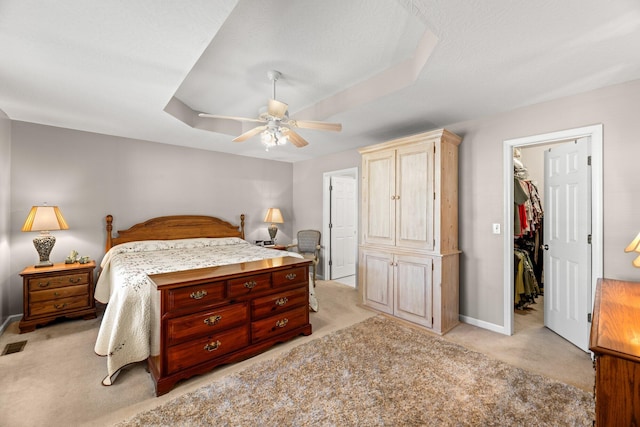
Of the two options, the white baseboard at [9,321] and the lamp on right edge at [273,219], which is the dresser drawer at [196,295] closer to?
the white baseboard at [9,321]

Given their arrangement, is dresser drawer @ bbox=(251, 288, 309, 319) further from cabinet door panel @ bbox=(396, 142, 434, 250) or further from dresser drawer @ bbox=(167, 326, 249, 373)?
cabinet door panel @ bbox=(396, 142, 434, 250)

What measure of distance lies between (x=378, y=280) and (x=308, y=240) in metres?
2.00

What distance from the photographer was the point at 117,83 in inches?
92.1

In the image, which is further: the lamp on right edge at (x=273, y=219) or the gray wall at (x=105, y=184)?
the lamp on right edge at (x=273, y=219)

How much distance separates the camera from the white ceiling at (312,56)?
5.03ft

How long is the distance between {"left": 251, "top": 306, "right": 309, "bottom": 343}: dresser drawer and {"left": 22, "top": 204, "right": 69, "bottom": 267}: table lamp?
8.85 ft

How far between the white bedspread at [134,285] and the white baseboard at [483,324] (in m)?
1.81

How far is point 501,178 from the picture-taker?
2.96 m

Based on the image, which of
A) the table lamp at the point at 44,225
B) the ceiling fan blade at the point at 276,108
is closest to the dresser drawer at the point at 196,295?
the ceiling fan blade at the point at 276,108

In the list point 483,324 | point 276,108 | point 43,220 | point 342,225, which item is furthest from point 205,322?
point 342,225

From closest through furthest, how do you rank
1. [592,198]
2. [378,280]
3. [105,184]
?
[592,198]
[378,280]
[105,184]

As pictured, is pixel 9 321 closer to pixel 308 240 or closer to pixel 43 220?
pixel 43 220

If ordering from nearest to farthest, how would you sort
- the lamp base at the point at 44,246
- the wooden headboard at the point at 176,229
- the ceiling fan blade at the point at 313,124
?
the ceiling fan blade at the point at 313,124, the lamp base at the point at 44,246, the wooden headboard at the point at 176,229

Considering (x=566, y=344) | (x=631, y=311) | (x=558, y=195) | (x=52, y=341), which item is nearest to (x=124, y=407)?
(x=52, y=341)
